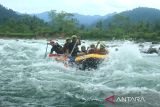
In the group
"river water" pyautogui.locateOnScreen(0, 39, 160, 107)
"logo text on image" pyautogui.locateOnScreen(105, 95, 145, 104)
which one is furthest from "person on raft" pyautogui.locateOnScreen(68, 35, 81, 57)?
"logo text on image" pyautogui.locateOnScreen(105, 95, 145, 104)

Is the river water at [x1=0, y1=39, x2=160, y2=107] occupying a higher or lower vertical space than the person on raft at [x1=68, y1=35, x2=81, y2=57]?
lower

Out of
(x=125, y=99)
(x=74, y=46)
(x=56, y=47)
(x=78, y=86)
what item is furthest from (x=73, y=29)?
(x=125, y=99)

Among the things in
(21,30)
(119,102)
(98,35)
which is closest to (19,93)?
(119,102)

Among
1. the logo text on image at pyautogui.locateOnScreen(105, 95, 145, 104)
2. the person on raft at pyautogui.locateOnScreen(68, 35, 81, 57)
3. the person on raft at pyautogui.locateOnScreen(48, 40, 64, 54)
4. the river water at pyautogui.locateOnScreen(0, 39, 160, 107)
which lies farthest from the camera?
the person on raft at pyautogui.locateOnScreen(48, 40, 64, 54)

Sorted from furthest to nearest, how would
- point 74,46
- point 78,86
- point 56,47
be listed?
1. point 56,47
2. point 74,46
3. point 78,86

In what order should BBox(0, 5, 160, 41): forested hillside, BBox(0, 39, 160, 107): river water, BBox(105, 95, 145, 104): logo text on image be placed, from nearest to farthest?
BBox(105, 95, 145, 104): logo text on image → BBox(0, 39, 160, 107): river water → BBox(0, 5, 160, 41): forested hillside

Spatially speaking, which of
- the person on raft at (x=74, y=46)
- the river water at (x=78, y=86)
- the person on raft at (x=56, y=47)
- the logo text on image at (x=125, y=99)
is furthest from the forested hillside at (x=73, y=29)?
the logo text on image at (x=125, y=99)

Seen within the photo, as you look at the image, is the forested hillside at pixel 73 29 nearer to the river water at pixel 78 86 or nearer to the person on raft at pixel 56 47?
the person on raft at pixel 56 47

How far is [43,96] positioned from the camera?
38.1 ft

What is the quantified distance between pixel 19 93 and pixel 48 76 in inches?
158

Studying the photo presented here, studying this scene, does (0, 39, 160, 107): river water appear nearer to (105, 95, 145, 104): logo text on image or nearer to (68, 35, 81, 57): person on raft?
(105, 95, 145, 104): logo text on image

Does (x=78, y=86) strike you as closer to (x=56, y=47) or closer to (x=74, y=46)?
(x=74, y=46)

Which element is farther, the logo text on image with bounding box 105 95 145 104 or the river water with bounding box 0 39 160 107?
the river water with bounding box 0 39 160 107

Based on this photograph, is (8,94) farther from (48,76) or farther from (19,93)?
(48,76)
